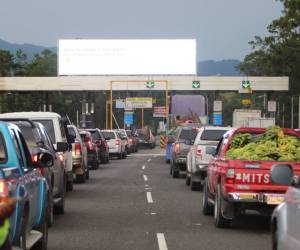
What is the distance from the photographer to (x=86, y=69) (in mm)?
67562

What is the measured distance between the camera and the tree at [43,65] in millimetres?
83625

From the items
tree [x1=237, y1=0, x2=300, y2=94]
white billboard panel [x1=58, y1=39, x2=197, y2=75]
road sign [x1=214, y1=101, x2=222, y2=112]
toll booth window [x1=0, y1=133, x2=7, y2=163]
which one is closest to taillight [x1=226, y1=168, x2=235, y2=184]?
toll booth window [x1=0, y1=133, x2=7, y2=163]

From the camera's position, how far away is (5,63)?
77.4m

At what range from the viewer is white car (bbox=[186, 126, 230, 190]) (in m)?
21.5

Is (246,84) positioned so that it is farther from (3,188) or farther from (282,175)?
(3,188)

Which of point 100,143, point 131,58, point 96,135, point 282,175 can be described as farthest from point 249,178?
point 131,58

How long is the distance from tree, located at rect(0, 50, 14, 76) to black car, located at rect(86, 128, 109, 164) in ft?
131

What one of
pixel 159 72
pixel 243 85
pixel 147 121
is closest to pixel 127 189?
pixel 243 85

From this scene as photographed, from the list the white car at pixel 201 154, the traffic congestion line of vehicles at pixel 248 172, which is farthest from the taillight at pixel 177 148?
Answer: the traffic congestion line of vehicles at pixel 248 172

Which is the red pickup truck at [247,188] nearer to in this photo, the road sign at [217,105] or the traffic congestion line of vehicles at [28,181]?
the traffic congestion line of vehicles at [28,181]

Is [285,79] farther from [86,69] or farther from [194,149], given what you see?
[194,149]

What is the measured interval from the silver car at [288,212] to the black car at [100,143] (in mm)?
27318

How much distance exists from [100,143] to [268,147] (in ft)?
76.8

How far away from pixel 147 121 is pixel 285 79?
90.5 m
